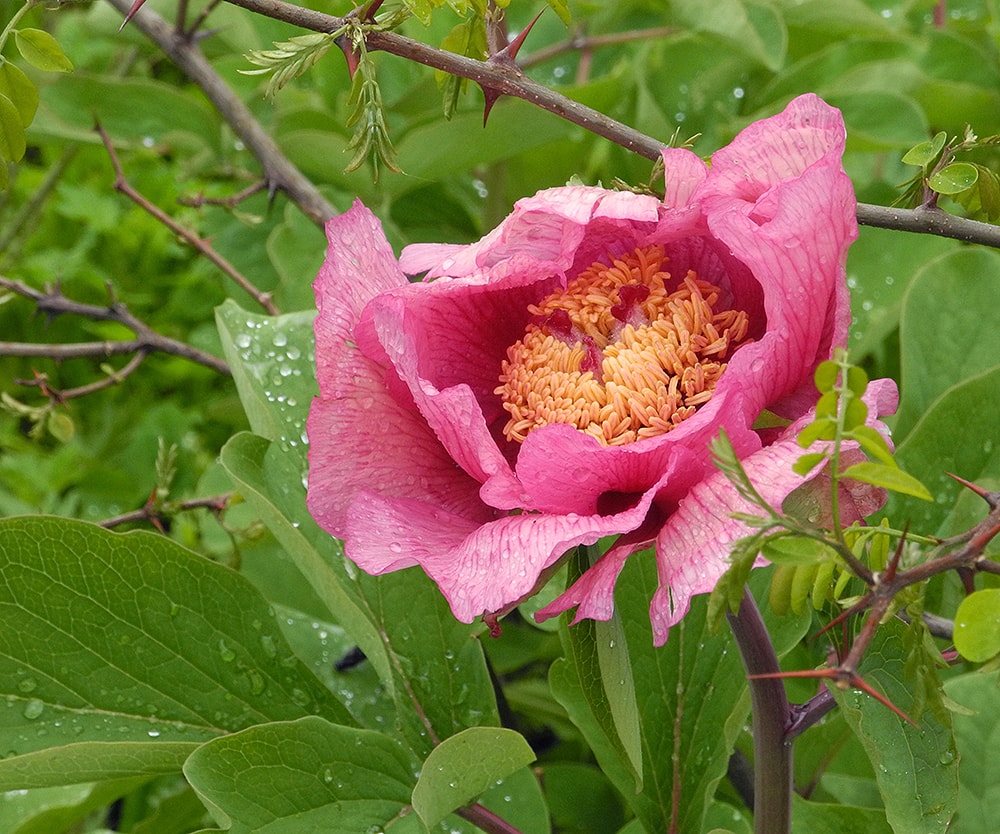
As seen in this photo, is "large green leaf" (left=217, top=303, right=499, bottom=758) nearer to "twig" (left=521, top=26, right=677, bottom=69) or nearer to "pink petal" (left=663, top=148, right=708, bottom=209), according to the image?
"pink petal" (left=663, top=148, right=708, bottom=209)

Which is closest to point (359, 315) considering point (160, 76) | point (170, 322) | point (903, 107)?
point (903, 107)

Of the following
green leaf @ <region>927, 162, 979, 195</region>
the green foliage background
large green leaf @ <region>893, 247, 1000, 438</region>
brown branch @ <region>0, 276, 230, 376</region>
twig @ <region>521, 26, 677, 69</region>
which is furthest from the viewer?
twig @ <region>521, 26, 677, 69</region>

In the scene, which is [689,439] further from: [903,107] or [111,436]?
[111,436]

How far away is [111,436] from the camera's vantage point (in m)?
1.56

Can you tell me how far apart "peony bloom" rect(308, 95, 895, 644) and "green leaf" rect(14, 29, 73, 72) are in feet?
0.54

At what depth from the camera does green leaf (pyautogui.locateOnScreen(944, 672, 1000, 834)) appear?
69cm

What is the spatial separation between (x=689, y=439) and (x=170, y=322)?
116 centimetres

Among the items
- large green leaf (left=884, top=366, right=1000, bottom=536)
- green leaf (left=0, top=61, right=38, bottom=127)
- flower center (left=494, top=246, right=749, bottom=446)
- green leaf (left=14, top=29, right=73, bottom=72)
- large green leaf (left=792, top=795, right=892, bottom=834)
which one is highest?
green leaf (left=14, top=29, right=73, bottom=72)

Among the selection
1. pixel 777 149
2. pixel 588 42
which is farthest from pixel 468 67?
pixel 588 42

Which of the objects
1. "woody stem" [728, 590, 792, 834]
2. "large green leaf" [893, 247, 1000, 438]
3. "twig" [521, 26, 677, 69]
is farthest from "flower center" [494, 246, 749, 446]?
"twig" [521, 26, 677, 69]

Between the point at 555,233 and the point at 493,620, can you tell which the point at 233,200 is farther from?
the point at 493,620

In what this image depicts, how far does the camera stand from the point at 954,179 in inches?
20.6

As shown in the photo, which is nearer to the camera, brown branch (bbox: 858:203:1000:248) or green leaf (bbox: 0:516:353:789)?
brown branch (bbox: 858:203:1000:248)

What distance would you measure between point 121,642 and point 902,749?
45 centimetres
